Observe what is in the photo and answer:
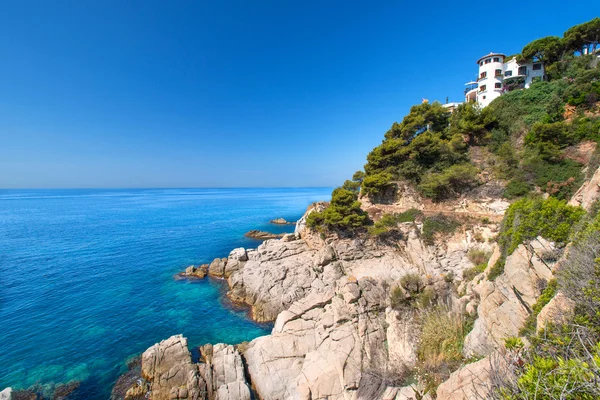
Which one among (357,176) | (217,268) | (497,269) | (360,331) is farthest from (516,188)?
(217,268)

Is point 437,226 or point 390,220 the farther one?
point 390,220

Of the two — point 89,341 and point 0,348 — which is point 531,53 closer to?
point 89,341

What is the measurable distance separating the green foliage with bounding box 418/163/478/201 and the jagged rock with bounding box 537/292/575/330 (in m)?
18.2

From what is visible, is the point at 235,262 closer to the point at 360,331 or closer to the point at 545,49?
the point at 360,331

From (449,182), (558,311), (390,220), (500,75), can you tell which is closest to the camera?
(558,311)

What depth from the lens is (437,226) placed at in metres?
22.2

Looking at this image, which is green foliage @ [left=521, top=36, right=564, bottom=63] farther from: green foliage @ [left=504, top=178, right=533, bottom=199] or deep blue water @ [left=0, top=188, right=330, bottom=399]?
deep blue water @ [left=0, top=188, right=330, bottom=399]

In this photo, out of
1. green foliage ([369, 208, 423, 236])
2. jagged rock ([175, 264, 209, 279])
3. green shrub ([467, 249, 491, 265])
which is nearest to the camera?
green shrub ([467, 249, 491, 265])

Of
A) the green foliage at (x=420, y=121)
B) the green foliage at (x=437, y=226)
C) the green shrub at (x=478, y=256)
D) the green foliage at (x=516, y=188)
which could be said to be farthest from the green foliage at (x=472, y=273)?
the green foliage at (x=420, y=121)

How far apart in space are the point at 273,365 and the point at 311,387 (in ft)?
8.46

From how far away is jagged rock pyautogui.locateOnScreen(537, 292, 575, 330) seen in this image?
5910mm

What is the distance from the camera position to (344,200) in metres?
24.1

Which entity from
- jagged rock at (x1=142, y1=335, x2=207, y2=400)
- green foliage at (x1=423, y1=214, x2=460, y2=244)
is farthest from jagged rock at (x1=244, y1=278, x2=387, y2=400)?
green foliage at (x1=423, y1=214, x2=460, y2=244)

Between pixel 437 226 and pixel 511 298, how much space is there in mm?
13549
